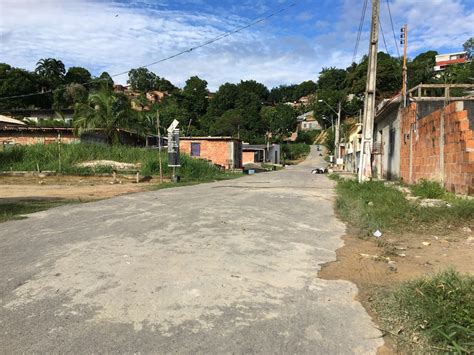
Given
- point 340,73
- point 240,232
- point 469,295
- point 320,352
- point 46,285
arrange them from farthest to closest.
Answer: point 340,73
point 240,232
point 46,285
point 469,295
point 320,352

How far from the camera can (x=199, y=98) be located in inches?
3826

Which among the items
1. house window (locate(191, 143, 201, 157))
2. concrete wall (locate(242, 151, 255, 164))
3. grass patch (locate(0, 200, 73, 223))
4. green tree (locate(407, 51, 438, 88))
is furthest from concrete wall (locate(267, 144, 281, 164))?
grass patch (locate(0, 200, 73, 223))

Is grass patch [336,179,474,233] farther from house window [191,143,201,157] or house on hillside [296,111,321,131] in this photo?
house on hillside [296,111,321,131]

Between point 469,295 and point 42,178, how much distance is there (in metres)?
23.9

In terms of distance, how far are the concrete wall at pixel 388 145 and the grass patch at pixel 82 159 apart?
1024 cm

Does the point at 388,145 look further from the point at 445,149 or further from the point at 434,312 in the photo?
the point at 434,312

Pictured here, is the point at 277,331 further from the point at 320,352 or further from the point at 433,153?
the point at 433,153

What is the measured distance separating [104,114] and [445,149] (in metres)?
27.7

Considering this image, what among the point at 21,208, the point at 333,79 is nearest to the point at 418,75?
the point at 333,79

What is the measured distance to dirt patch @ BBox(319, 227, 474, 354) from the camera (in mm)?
5281

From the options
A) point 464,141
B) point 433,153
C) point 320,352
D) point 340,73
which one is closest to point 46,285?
point 320,352

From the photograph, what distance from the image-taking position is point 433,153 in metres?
14.7

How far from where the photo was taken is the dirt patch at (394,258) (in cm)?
528

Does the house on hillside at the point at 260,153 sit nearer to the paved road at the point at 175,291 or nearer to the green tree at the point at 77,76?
the green tree at the point at 77,76
